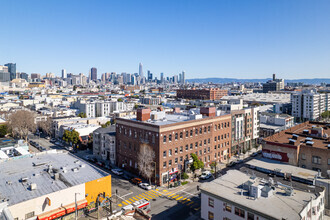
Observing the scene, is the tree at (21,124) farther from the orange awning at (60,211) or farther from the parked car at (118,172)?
the orange awning at (60,211)

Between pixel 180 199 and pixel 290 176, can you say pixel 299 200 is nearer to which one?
pixel 290 176

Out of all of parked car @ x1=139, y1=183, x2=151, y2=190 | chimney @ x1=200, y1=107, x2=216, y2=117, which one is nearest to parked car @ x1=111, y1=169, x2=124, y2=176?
parked car @ x1=139, y1=183, x2=151, y2=190

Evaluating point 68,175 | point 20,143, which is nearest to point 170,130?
point 68,175

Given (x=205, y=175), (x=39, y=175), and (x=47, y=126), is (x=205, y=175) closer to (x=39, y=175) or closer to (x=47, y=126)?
(x=39, y=175)

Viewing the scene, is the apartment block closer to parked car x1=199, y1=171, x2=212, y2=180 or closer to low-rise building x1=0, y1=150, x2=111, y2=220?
parked car x1=199, y1=171, x2=212, y2=180

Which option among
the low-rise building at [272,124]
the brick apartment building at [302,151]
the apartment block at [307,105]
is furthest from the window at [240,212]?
the apartment block at [307,105]

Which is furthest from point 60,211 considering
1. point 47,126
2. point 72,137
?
point 47,126
